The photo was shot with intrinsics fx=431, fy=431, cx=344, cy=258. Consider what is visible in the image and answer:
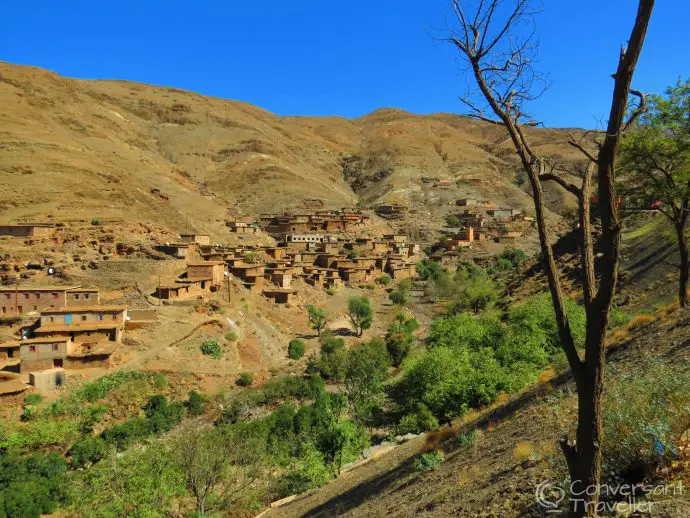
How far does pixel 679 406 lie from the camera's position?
414 centimetres

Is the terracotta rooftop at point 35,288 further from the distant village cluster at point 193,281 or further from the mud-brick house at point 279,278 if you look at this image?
the mud-brick house at point 279,278

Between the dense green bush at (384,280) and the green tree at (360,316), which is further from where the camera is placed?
the dense green bush at (384,280)

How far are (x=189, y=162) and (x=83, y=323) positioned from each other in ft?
266

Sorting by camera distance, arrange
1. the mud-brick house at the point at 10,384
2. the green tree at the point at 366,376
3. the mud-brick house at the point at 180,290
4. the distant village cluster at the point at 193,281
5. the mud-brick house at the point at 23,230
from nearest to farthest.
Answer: the mud-brick house at the point at 10,384
the green tree at the point at 366,376
the distant village cluster at the point at 193,281
the mud-brick house at the point at 180,290
the mud-brick house at the point at 23,230

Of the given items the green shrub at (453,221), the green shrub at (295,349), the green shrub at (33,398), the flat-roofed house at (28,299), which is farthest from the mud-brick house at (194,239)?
the green shrub at (453,221)

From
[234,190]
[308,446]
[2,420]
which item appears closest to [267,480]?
[308,446]

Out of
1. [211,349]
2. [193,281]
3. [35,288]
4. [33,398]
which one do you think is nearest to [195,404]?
[211,349]

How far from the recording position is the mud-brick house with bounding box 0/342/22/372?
21328mm

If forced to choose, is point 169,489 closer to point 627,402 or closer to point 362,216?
point 627,402

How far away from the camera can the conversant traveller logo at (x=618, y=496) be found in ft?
10.9

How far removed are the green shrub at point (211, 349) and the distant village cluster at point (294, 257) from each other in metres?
5.06

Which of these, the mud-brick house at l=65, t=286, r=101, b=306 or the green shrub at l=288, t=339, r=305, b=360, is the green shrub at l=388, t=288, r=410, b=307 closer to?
the green shrub at l=288, t=339, r=305, b=360

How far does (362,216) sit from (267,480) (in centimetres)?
5503

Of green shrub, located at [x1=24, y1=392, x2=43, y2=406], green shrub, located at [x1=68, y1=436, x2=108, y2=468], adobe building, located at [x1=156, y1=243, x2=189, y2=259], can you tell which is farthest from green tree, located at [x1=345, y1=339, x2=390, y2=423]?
adobe building, located at [x1=156, y1=243, x2=189, y2=259]
